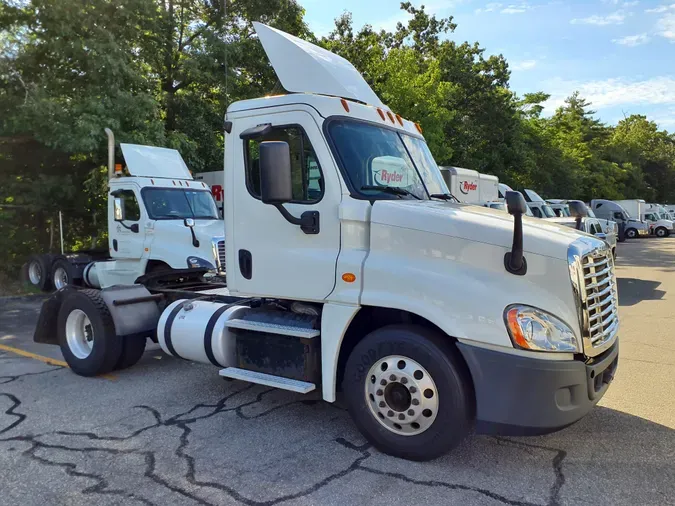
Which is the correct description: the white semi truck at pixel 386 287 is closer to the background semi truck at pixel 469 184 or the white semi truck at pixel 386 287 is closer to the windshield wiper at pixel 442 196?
the windshield wiper at pixel 442 196

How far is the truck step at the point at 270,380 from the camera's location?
428 cm

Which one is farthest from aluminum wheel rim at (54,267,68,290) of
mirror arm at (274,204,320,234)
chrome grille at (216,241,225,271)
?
mirror arm at (274,204,320,234)

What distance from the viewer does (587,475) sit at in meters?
3.66

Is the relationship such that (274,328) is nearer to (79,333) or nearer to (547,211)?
(79,333)

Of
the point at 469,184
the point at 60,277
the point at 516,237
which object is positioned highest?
the point at 469,184

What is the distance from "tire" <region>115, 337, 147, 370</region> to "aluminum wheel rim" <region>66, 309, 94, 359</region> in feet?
1.47

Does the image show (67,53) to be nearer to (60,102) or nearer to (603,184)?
(60,102)

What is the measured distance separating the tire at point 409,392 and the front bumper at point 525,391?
5.8 inches

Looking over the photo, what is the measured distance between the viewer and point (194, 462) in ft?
12.9

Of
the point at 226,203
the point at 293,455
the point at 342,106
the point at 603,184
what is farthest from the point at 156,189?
the point at 603,184

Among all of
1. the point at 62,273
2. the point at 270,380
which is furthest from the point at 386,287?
the point at 62,273

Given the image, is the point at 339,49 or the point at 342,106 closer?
the point at 342,106

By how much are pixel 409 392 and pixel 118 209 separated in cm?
829

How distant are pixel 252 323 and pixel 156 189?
6.56 m
